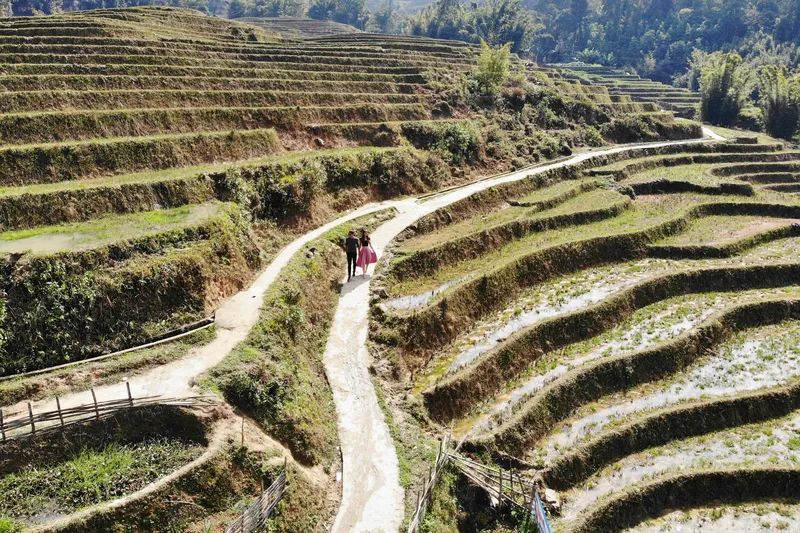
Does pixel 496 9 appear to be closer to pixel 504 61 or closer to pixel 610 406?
pixel 504 61

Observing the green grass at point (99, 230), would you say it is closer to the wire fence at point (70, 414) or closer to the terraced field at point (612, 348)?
the wire fence at point (70, 414)

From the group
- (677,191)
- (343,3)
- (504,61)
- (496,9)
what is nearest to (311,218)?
(677,191)

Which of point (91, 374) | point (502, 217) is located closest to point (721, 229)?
point (502, 217)

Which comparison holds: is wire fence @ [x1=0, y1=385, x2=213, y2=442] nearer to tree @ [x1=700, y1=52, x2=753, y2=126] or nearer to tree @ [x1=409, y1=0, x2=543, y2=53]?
tree @ [x1=700, y1=52, x2=753, y2=126]

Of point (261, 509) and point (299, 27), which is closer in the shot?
point (261, 509)

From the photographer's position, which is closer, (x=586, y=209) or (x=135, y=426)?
(x=135, y=426)

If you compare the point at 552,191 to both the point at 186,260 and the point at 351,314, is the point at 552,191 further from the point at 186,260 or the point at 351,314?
the point at 186,260

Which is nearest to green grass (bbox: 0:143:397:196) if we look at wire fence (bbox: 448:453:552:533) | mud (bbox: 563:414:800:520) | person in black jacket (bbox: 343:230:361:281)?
person in black jacket (bbox: 343:230:361:281)
